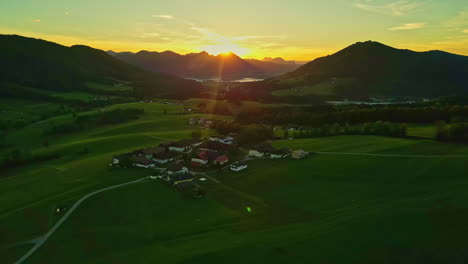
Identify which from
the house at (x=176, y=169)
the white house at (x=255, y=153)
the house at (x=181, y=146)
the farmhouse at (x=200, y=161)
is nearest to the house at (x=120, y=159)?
the house at (x=176, y=169)

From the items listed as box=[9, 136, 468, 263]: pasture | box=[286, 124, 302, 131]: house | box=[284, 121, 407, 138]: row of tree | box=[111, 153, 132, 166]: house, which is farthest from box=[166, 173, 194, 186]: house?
box=[286, 124, 302, 131]: house

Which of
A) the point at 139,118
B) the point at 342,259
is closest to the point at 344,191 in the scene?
the point at 342,259

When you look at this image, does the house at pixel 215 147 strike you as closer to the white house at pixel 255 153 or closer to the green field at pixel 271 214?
the white house at pixel 255 153

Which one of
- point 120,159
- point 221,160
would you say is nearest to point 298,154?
point 221,160

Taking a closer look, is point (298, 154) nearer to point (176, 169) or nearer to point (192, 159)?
point (192, 159)

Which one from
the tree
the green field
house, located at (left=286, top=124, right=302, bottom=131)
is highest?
house, located at (left=286, top=124, right=302, bottom=131)

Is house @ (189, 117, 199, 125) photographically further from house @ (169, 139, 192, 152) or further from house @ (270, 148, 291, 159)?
house @ (270, 148, 291, 159)

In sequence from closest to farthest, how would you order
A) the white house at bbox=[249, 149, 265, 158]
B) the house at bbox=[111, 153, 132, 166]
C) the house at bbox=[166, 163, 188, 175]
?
1. the house at bbox=[166, 163, 188, 175]
2. the house at bbox=[111, 153, 132, 166]
3. the white house at bbox=[249, 149, 265, 158]
